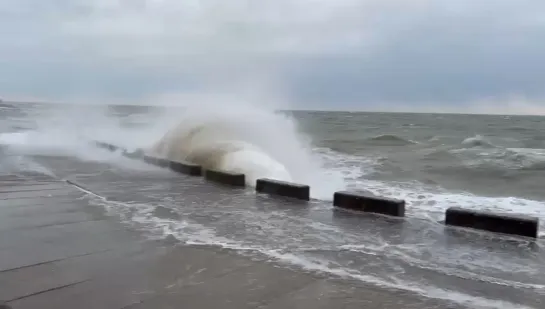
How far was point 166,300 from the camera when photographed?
327cm

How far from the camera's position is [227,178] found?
340 inches

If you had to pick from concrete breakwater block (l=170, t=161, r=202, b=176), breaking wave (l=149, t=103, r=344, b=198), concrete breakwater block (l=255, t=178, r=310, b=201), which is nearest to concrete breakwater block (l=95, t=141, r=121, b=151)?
breaking wave (l=149, t=103, r=344, b=198)

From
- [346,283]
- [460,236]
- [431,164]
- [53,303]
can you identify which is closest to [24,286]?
[53,303]

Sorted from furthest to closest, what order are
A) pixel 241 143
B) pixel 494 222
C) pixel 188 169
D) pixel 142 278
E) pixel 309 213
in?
1. pixel 241 143
2. pixel 188 169
3. pixel 309 213
4. pixel 494 222
5. pixel 142 278

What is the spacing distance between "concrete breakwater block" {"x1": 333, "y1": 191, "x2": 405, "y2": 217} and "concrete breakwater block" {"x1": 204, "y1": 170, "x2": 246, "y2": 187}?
2252 millimetres

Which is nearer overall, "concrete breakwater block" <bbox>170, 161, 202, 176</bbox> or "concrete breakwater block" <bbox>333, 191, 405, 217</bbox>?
"concrete breakwater block" <bbox>333, 191, 405, 217</bbox>

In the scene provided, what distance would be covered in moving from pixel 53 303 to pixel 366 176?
41.5ft

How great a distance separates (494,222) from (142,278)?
394 centimetres

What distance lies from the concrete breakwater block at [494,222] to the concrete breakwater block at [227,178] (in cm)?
377

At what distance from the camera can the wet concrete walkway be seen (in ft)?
10.7

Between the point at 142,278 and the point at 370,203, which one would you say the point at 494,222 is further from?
the point at 142,278

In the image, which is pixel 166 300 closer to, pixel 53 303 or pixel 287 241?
pixel 53 303

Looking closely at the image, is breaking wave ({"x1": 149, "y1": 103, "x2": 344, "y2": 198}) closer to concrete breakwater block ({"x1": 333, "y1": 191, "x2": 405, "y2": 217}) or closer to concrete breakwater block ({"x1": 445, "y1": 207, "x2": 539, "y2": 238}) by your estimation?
concrete breakwater block ({"x1": 333, "y1": 191, "x2": 405, "y2": 217})

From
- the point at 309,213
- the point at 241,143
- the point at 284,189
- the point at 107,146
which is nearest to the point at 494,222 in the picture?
the point at 309,213
